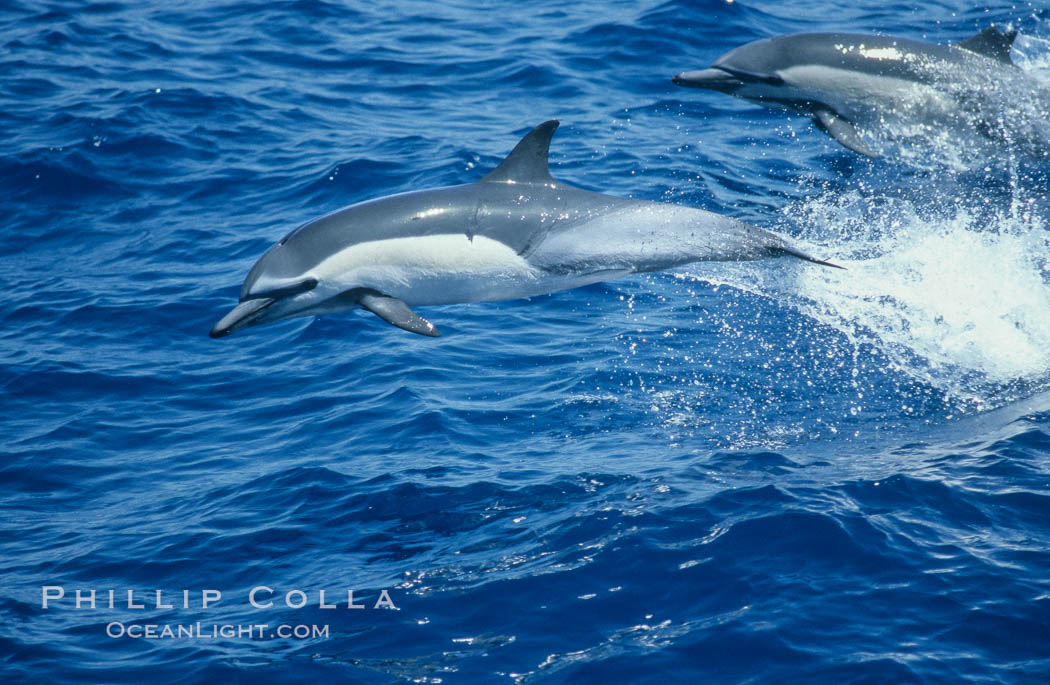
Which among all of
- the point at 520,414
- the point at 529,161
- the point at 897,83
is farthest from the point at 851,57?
the point at 520,414

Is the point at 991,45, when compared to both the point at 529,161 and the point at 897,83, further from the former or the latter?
the point at 529,161

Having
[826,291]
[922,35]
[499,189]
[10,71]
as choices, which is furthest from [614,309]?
[10,71]

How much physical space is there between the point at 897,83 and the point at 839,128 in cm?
73

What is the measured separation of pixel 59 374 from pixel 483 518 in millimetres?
4251

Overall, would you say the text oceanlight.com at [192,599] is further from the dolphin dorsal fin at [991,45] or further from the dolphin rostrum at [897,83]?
the dolphin dorsal fin at [991,45]

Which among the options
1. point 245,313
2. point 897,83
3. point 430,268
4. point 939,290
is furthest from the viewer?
point 897,83

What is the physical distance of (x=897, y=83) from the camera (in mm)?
10227

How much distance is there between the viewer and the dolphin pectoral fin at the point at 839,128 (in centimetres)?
988

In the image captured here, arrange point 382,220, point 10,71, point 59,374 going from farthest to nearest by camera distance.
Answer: point 10,71 → point 59,374 → point 382,220

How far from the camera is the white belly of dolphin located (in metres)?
6.88

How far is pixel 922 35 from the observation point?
15.5 m

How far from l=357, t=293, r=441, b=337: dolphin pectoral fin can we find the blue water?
1.15 metres

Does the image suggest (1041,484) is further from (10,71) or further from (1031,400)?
(10,71)

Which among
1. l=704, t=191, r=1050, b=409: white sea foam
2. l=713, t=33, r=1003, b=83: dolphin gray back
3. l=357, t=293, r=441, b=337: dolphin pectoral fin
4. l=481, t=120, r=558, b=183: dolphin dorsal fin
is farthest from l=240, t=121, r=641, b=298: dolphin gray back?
l=713, t=33, r=1003, b=83: dolphin gray back
